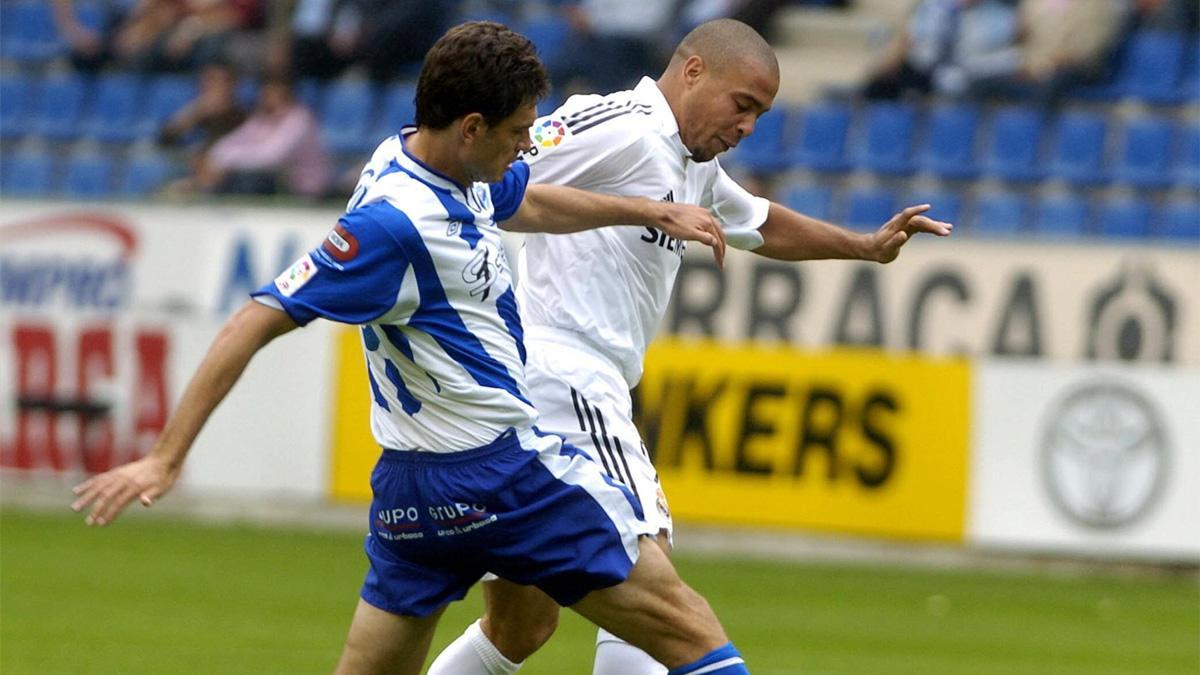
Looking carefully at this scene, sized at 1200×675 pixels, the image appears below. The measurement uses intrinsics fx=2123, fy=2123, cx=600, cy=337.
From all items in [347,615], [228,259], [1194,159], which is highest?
[1194,159]

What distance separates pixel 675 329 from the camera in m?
13.7

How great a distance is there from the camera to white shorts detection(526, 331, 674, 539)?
586cm

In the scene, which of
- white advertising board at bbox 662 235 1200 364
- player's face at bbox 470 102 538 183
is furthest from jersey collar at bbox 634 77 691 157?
white advertising board at bbox 662 235 1200 364

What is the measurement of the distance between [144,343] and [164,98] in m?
4.66

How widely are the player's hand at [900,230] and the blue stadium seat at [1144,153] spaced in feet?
31.1

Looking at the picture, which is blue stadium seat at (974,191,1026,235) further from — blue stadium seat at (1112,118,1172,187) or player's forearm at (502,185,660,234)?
player's forearm at (502,185,660,234)

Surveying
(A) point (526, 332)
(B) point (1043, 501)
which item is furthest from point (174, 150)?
(A) point (526, 332)

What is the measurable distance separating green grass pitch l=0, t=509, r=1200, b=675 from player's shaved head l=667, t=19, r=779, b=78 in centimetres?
340

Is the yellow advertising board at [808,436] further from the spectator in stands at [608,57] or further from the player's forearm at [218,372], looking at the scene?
the player's forearm at [218,372]

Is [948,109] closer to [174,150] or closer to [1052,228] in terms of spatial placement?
[1052,228]

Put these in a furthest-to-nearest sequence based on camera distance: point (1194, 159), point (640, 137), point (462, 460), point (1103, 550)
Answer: point (1194, 159)
point (1103, 550)
point (640, 137)
point (462, 460)

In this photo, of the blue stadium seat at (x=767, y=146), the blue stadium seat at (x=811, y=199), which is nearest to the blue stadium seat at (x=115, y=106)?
the blue stadium seat at (x=767, y=146)

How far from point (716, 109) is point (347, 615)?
4998mm

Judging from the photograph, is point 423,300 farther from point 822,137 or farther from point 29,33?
point 29,33
